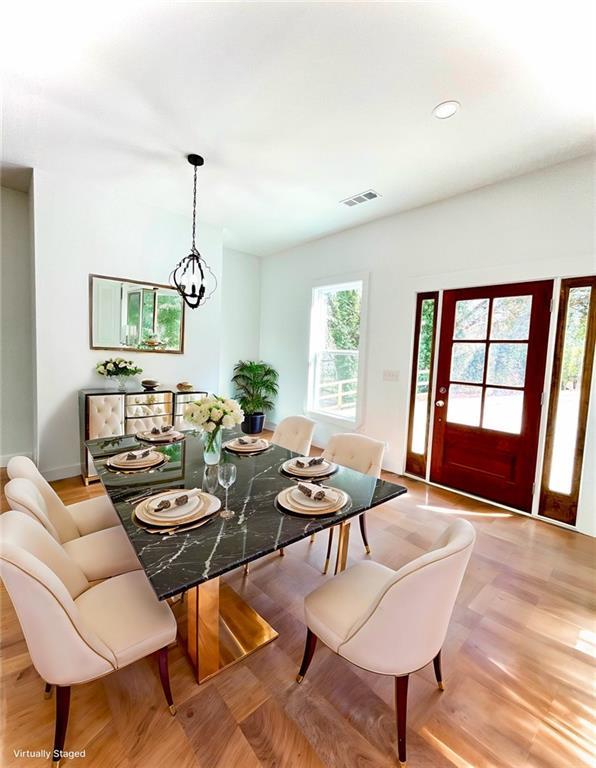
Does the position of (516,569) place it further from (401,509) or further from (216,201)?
(216,201)

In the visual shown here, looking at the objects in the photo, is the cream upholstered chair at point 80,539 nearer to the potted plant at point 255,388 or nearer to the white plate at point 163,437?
the white plate at point 163,437

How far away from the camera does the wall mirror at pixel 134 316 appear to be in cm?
372

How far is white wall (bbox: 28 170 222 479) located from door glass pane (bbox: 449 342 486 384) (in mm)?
3471

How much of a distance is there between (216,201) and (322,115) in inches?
71.0

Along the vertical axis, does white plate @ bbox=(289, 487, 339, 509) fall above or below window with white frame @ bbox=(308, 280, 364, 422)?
below

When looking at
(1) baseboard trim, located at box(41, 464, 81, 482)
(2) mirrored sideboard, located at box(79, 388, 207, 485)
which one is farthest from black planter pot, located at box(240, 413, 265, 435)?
(1) baseboard trim, located at box(41, 464, 81, 482)

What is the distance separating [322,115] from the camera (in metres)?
2.28

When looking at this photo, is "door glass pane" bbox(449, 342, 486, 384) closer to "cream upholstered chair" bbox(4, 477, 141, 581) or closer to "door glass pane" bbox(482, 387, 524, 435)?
"door glass pane" bbox(482, 387, 524, 435)

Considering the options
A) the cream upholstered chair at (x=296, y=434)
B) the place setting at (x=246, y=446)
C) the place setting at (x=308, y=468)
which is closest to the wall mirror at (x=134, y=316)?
the cream upholstered chair at (x=296, y=434)

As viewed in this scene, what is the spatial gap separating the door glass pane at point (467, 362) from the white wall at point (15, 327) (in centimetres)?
464

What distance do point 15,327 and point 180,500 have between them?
3.71m

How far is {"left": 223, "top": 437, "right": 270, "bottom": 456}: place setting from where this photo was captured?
7.41 feet

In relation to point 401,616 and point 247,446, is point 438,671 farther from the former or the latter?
point 247,446

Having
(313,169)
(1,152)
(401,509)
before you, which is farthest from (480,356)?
(1,152)
